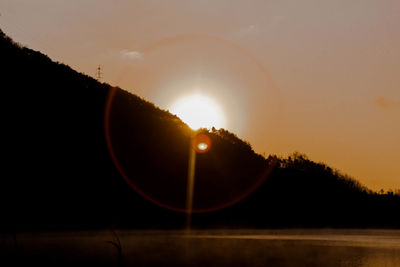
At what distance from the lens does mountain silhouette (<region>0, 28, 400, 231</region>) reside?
157 feet

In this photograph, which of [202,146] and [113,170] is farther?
[202,146]

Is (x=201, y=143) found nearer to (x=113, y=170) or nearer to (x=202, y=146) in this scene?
(x=202, y=146)

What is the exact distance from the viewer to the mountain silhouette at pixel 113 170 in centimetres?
4788

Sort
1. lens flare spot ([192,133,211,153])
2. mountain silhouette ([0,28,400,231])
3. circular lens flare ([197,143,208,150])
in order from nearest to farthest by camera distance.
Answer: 1. mountain silhouette ([0,28,400,231])
2. lens flare spot ([192,133,211,153])
3. circular lens flare ([197,143,208,150])

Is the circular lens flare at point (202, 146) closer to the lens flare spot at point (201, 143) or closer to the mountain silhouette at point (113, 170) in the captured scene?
the lens flare spot at point (201, 143)

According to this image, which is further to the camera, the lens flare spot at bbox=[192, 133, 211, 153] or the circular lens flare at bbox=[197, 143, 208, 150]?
the circular lens flare at bbox=[197, 143, 208, 150]

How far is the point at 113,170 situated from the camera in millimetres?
55906

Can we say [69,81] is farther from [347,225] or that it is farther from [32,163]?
[347,225]

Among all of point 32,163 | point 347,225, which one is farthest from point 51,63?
point 347,225

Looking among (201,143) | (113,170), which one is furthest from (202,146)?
(113,170)

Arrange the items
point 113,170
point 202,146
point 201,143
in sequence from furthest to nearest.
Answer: point 201,143 < point 202,146 < point 113,170

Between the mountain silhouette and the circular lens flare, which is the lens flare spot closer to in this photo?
the circular lens flare

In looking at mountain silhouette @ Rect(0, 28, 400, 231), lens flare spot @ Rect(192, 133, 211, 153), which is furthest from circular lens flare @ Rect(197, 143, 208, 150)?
mountain silhouette @ Rect(0, 28, 400, 231)

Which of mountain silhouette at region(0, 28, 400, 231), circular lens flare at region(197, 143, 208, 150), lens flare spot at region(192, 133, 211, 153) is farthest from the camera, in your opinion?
circular lens flare at region(197, 143, 208, 150)
